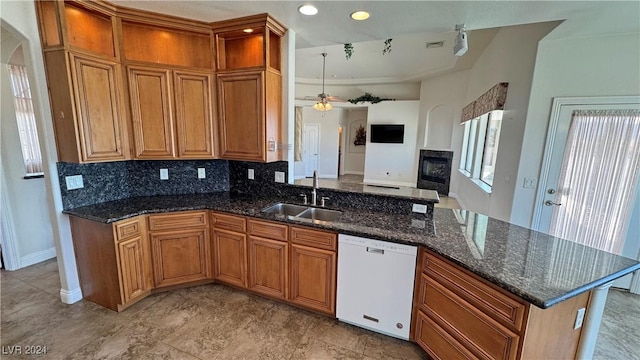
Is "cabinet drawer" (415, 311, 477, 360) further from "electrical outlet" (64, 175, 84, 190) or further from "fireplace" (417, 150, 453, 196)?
"fireplace" (417, 150, 453, 196)

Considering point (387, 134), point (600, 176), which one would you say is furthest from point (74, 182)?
point (387, 134)

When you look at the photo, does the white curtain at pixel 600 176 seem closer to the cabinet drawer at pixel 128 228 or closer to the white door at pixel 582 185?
the white door at pixel 582 185

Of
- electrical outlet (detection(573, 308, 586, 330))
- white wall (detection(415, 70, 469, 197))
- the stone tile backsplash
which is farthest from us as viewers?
white wall (detection(415, 70, 469, 197))

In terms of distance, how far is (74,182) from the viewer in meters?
2.39

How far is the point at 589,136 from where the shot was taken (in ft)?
9.05

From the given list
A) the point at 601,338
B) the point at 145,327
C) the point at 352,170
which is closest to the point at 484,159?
the point at 601,338

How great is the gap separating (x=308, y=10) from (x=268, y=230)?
6.32ft

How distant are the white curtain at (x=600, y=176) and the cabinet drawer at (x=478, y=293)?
2.30 metres

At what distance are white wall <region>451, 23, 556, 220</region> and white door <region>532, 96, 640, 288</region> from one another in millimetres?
312

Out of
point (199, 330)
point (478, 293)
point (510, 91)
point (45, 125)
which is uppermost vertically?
point (510, 91)

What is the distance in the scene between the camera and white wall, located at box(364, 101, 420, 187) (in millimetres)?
8062

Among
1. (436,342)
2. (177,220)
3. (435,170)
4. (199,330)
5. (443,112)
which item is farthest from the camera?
(435,170)

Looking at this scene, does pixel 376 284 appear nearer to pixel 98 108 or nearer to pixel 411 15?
pixel 411 15

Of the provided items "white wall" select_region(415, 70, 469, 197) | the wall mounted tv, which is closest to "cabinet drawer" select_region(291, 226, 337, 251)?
"white wall" select_region(415, 70, 469, 197)
